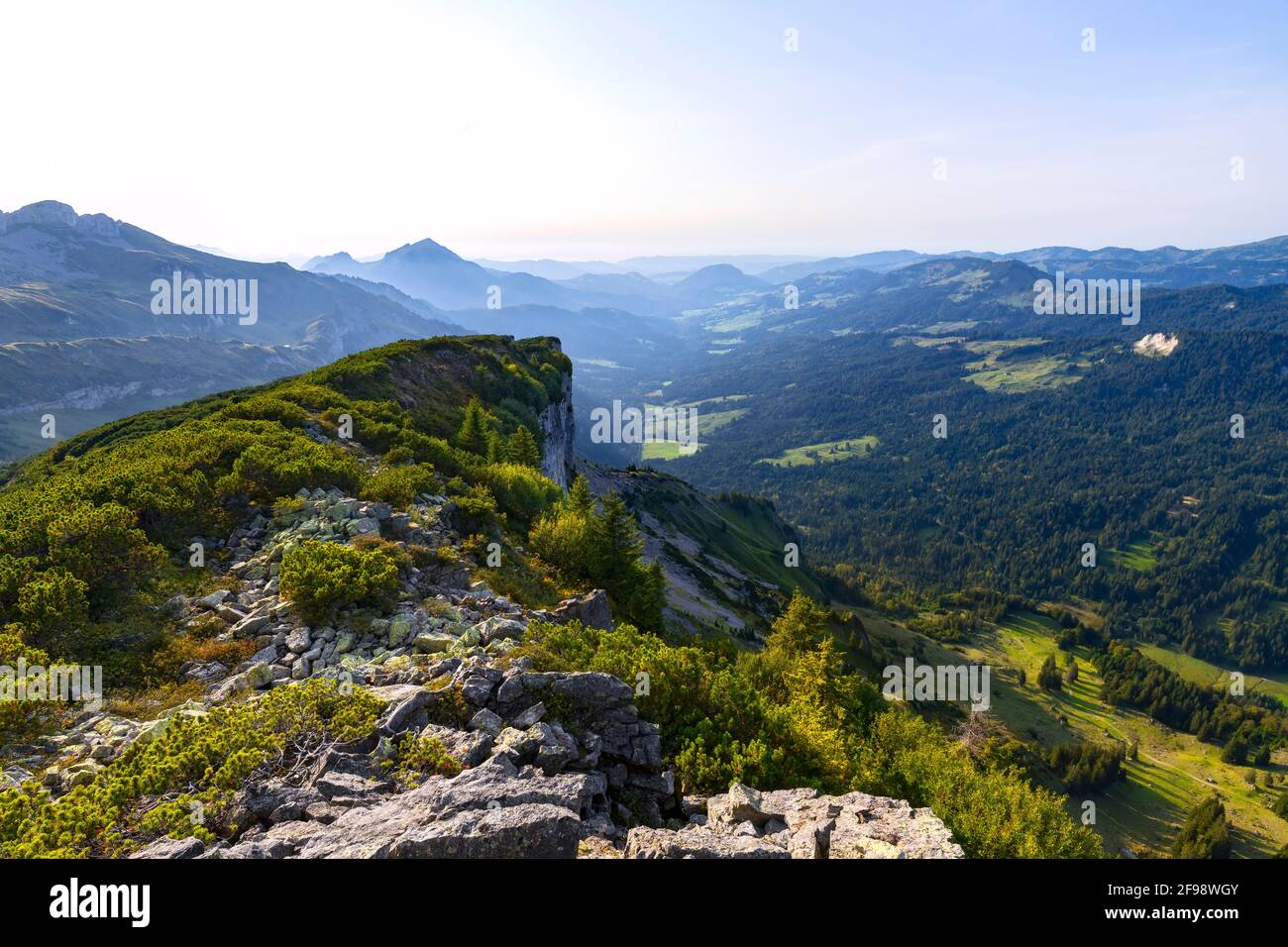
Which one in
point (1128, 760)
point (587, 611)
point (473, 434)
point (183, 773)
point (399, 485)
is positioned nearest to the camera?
point (183, 773)

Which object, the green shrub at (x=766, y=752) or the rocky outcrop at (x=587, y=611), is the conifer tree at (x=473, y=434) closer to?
the rocky outcrop at (x=587, y=611)

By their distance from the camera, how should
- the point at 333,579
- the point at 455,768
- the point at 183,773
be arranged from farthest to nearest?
the point at 333,579 < the point at 455,768 < the point at 183,773

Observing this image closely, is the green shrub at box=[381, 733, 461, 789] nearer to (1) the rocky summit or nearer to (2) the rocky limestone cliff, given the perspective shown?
(1) the rocky summit

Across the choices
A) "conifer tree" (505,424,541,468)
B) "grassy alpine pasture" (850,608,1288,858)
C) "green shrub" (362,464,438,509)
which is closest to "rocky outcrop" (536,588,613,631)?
"green shrub" (362,464,438,509)

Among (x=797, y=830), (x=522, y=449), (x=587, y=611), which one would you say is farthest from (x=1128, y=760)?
(x=797, y=830)

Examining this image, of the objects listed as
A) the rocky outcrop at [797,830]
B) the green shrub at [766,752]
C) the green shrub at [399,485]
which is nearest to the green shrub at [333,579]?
the green shrub at [766,752]

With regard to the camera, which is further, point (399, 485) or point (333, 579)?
point (399, 485)

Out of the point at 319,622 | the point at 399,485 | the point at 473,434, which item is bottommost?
→ the point at 319,622

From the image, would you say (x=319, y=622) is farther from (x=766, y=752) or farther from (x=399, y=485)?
(x=766, y=752)

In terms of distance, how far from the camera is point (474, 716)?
39.4ft
